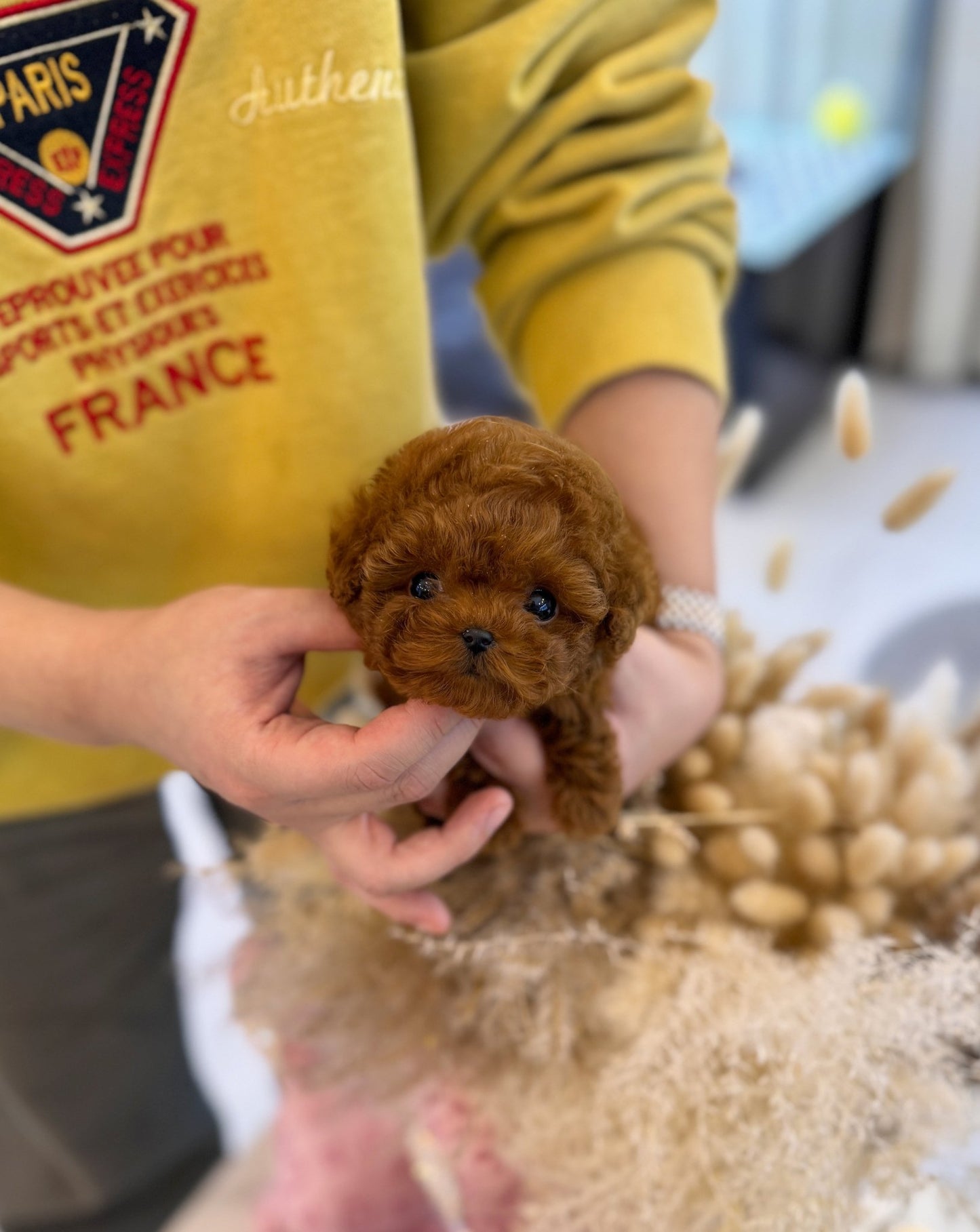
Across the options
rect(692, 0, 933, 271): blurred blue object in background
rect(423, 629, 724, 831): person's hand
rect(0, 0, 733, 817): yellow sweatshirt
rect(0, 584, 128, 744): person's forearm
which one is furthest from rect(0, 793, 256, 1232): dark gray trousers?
rect(692, 0, 933, 271): blurred blue object in background

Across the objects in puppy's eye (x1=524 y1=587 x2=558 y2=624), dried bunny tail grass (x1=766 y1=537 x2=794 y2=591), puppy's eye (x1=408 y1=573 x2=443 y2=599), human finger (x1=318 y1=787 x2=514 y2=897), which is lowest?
dried bunny tail grass (x1=766 y1=537 x2=794 y2=591)

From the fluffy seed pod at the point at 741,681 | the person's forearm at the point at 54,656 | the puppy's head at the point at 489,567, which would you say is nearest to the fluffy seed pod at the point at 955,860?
the fluffy seed pod at the point at 741,681

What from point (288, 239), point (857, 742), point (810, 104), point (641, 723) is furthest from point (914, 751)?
point (810, 104)

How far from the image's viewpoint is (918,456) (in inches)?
37.1

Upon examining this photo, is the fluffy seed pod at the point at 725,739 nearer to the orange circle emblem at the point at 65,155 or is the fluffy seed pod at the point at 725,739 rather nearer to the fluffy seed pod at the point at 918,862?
the fluffy seed pod at the point at 918,862

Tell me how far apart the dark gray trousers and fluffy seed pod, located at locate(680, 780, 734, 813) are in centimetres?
36

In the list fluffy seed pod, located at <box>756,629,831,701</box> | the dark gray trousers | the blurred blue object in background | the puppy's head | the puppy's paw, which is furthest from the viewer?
the blurred blue object in background

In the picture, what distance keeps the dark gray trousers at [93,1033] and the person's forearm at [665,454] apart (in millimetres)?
373

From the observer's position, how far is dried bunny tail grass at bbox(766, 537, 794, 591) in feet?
1.63

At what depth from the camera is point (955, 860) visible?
409mm

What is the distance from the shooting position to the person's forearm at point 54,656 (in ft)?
1.30

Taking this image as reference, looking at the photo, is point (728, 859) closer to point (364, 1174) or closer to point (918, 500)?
point (918, 500)

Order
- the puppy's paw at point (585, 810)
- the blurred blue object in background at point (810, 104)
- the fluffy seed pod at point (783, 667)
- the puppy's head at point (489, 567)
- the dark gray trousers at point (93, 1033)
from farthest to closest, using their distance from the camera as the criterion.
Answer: the blurred blue object in background at point (810, 104), the dark gray trousers at point (93, 1033), the fluffy seed pod at point (783, 667), the puppy's paw at point (585, 810), the puppy's head at point (489, 567)

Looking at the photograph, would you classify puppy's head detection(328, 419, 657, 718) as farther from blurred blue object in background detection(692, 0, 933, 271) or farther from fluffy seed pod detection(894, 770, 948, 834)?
blurred blue object in background detection(692, 0, 933, 271)
